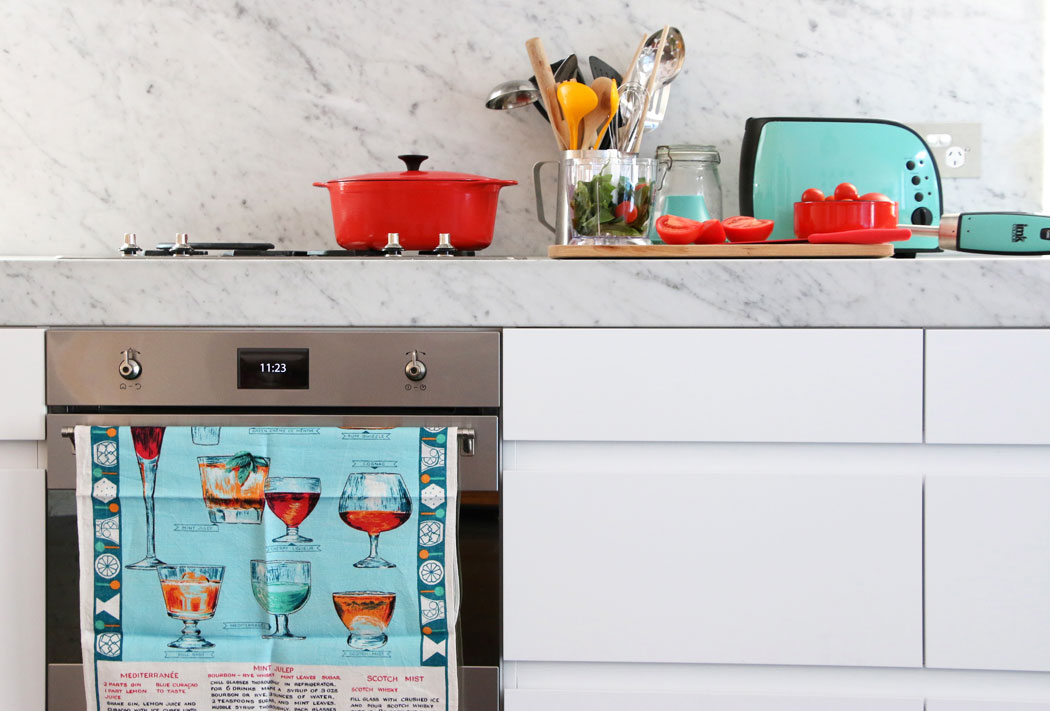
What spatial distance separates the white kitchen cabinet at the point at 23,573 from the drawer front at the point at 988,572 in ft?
3.45

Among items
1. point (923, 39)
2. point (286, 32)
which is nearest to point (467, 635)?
point (286, 32)

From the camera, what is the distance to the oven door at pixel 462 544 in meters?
1.11

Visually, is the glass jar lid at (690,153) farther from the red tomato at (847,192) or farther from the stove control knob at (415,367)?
the stove control knob at (415,367)

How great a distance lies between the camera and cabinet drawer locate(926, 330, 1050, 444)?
1.08 metres

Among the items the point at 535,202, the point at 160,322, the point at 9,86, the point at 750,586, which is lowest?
the point at 750,586

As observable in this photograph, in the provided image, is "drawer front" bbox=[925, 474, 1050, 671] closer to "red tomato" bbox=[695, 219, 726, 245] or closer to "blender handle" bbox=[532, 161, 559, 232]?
Result: "red tomato" bbox=[695, 219, 726, 245]

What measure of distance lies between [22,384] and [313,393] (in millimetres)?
358

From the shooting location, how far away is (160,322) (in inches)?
44.3

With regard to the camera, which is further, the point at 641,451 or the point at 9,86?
the point at 9,86

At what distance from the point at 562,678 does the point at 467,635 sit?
0.13m

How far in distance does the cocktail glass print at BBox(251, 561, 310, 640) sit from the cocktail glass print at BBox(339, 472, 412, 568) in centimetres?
7

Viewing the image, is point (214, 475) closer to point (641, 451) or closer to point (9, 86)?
point (641, 451)

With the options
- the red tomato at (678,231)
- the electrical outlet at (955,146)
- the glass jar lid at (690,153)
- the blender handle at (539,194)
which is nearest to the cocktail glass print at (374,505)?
the red tomato at (678,231)

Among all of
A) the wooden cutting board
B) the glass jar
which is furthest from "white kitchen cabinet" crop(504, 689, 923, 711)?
the glass jar
